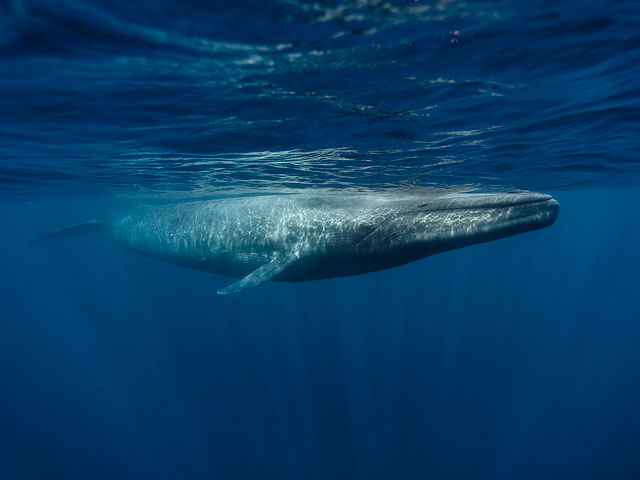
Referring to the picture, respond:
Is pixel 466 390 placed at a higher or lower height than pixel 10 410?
lower

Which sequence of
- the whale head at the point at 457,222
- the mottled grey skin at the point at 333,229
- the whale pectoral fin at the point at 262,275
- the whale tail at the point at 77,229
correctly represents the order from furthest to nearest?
the whale tail at the point at 77,229 < the whale pectoral fin at the point at 262,275 < the mottled grey skin at the point at 333,229 < the whale head at the point at 457,222

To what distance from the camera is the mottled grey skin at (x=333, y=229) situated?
260 inches

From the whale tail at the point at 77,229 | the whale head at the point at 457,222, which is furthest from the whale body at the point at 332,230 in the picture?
the whale tail at the point at 77,229

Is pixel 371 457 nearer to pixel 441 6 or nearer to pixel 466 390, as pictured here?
pixel 466 390

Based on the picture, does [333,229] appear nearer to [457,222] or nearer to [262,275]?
[262,275]

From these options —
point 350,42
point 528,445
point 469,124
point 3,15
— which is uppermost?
point 3,15

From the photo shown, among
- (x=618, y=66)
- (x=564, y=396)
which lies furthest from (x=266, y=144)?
(x=564, y=396)

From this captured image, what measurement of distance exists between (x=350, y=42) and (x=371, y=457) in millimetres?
19594

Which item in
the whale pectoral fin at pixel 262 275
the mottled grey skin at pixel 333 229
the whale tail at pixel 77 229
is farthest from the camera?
the whale tail at pixel 77 229

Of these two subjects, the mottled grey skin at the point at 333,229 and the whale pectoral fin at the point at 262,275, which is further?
the whale pectoral fin at the point at 262,275

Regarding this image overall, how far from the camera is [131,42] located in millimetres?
5328

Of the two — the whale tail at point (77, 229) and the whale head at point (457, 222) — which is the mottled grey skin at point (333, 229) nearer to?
the whale head at point (457, 222)

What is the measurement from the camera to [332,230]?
26.6 feet

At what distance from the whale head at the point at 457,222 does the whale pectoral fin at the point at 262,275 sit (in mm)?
2155
